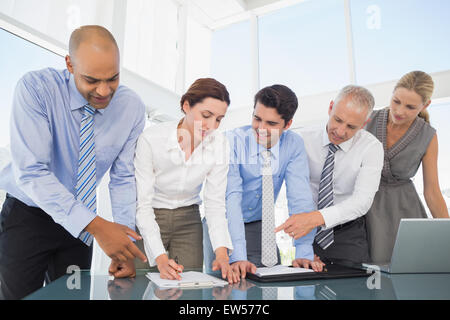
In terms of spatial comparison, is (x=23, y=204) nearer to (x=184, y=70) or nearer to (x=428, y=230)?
(x=428, y=230)

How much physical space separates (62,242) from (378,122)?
182 centimetres

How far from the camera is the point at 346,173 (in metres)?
1.90

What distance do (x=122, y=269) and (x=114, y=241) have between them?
98 mm


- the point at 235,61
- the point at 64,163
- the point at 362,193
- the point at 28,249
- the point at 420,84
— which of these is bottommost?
the point at 28,249

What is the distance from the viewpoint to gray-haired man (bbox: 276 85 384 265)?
69.1 inches

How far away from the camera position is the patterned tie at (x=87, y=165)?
4.56 ft

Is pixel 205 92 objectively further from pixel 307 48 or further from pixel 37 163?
pixel 307 48

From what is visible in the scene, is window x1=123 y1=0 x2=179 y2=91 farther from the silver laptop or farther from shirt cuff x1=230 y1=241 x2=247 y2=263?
the silver laptop

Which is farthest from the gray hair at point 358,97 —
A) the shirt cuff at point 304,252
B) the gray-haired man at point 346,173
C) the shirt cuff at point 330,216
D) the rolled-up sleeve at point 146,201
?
the rolled-up sleeve at point 146,201

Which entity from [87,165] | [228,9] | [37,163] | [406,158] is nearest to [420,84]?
[406,158]

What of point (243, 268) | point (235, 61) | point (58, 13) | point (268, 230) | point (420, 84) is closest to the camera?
point (243, 268)

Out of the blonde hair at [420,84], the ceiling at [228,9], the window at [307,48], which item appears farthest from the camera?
the ceiling at [228,9]

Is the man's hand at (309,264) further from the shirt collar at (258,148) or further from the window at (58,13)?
the window at (58,13)

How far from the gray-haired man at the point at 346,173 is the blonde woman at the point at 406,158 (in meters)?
0.16
